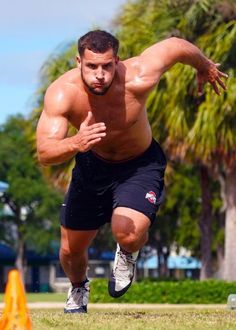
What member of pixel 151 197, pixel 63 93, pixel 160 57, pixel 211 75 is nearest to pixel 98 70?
pixel 63 93

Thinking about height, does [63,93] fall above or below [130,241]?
above

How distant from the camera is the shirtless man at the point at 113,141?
8.80m

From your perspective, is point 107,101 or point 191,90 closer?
point 107,101

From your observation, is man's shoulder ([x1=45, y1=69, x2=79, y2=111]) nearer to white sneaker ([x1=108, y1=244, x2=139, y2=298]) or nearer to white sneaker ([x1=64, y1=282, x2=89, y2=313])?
white sneaker ([x1=108, y1=244, x2=139, y2=298])

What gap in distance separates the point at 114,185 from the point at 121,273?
0.74m

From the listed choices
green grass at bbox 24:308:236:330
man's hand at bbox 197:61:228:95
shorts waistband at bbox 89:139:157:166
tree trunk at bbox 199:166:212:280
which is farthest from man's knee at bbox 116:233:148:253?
tree trunk at bbox 199:166:212:280

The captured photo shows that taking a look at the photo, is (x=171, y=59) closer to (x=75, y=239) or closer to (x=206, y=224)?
(x=75, y=239)

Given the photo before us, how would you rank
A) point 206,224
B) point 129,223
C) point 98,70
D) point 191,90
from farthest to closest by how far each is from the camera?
point 206,224
point 191,90
point 129,223
point 98,70

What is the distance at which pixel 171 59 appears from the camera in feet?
31.0

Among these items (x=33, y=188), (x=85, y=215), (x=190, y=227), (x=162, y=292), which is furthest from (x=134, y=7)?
(x=33, y=188)

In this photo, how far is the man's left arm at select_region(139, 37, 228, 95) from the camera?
30.4 feet

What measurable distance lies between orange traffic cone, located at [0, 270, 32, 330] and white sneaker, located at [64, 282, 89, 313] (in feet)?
12.2

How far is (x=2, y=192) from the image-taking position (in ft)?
194

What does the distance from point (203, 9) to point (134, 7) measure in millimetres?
2446
